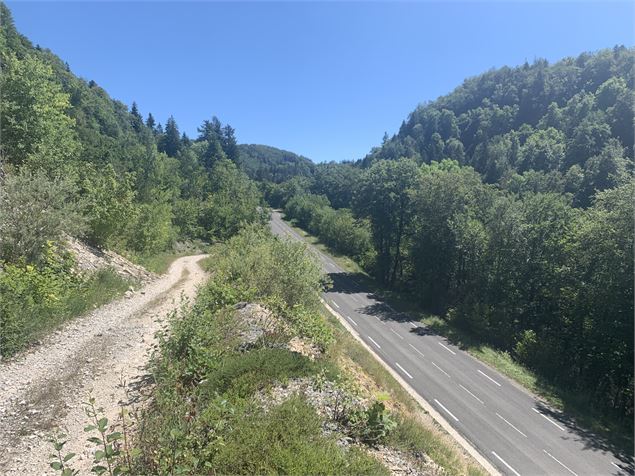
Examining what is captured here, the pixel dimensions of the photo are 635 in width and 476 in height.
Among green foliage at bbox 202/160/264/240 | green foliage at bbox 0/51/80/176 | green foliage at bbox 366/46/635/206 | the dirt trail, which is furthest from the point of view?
green foliage at bbox 366/46/635/206

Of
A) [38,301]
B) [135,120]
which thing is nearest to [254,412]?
[38,301]

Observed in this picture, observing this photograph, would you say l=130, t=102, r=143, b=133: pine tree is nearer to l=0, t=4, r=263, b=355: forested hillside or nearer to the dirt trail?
l=0, t=4, r=263, b=355: forested hillside

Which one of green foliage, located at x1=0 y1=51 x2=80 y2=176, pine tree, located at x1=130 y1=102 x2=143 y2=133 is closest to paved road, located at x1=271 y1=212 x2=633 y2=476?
green foliage, located at x1=0 y1=51 x2=80 y2=176

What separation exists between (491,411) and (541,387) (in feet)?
19.2

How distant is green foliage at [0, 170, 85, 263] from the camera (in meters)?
12.8

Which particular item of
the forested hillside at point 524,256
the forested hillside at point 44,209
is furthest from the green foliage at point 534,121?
the forested hillside at point 44,209

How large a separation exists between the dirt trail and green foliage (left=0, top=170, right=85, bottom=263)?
134 inches

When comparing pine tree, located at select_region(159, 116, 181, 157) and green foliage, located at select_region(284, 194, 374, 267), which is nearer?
green foliage, located at select_region(284, 194, 374, 267)

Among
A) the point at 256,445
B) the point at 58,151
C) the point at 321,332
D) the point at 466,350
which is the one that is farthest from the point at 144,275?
the point at 466,350

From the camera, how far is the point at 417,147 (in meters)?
164

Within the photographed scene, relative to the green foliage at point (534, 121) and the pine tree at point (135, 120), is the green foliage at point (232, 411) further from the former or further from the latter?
the pine tree at point (135, 120)

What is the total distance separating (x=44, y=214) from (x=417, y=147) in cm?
16606

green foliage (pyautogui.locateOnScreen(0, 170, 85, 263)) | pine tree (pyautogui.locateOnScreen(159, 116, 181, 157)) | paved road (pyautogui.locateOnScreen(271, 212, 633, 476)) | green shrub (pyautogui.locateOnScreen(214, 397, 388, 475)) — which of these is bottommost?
paved road (pyautogui.locateOnScreen(271, 212, 633, 476))

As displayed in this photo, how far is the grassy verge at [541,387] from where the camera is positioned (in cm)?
1914
